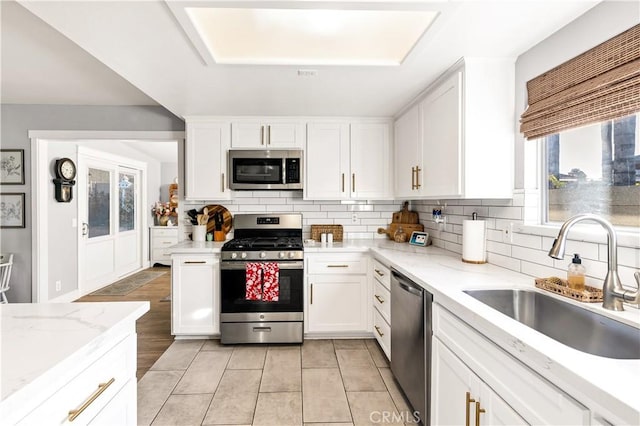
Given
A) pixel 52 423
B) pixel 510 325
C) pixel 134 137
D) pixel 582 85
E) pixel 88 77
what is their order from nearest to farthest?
pixel 52 423, pixel 510 325, pixel 582 85, pixel 88 77, pixel 134 137

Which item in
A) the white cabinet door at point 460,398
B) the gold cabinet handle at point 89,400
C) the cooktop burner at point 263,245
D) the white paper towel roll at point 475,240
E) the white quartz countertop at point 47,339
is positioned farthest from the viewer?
the cooktop burner at point 263,245

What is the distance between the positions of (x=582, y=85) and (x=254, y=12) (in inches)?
67.1

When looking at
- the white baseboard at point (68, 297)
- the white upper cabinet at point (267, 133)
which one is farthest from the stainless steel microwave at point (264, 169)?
the white baseboard at point (68, 297)

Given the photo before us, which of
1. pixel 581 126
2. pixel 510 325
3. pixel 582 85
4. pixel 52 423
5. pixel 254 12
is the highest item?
pixel 254 12

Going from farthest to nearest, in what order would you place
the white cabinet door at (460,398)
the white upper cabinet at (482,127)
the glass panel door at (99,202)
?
the glass panel door at (99,202)
the white upper cabinet at (482,127)
the white cabinet door at (460,398)

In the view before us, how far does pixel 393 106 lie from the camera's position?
2.92m

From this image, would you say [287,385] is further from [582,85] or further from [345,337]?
[582,85]

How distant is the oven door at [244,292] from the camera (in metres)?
2.90

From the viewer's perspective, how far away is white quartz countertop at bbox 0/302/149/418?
672mm

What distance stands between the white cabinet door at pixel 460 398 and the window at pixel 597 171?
974 mm

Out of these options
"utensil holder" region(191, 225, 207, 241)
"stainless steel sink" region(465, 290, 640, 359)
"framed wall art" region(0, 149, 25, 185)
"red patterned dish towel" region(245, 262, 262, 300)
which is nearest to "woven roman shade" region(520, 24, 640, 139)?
"stainless steel sink" region(465, 290, 640, 359)

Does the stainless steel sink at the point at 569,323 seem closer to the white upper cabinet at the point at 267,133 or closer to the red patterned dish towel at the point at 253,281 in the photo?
the red patterned dish towel at the point at 253,281

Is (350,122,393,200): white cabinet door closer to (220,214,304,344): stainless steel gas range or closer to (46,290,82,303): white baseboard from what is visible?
(220,214,304,344): stainless steel gas range

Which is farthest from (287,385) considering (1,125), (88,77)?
(1,125)
